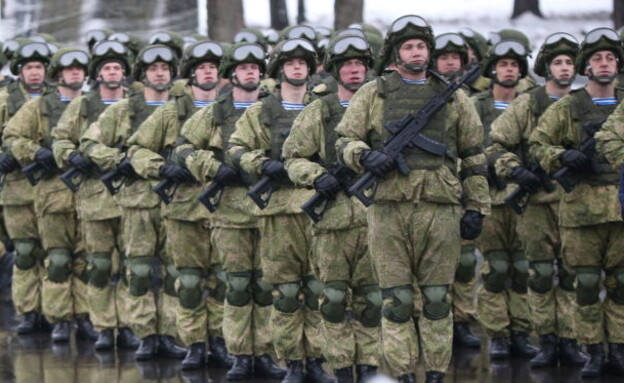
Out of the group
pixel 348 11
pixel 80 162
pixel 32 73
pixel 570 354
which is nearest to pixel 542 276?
pixel 570 354

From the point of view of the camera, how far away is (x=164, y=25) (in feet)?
94.6

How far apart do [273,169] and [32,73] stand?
481cm

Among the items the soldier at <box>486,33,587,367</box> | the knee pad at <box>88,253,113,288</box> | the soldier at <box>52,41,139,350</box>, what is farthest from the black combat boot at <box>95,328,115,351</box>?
the soldier at <box>486,33,587,367</box>

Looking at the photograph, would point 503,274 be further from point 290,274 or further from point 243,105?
point 243,105

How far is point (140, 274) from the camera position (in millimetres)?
15172

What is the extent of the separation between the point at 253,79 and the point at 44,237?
10.4 feet

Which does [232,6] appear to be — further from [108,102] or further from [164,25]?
[108,102]

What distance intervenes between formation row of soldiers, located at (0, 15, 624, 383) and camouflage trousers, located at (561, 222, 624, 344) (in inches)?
0.6

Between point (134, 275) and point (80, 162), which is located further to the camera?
point (80, 162)

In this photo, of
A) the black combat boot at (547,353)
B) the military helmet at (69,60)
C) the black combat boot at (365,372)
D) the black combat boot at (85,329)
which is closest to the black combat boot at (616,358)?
the black combat boot at (547,353)

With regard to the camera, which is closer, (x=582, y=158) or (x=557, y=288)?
(x=582, y=158)

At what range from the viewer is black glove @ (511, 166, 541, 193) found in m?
14.1

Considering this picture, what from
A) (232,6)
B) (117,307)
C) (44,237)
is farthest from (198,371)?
(232,6)

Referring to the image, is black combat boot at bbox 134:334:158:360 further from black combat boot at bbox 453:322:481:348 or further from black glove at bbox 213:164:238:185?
black combat boot at bbox 453:322:481:348
